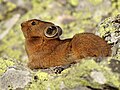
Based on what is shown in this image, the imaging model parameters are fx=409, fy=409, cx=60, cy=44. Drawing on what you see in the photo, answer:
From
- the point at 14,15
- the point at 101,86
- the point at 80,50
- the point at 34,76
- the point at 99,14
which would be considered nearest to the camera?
the point at 101,86

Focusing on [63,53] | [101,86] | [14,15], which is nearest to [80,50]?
[63,53]

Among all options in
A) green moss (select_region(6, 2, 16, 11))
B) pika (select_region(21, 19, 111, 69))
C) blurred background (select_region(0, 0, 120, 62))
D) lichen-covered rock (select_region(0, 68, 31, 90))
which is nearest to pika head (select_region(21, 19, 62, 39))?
pika (select_region(21, 19, 111, 69))

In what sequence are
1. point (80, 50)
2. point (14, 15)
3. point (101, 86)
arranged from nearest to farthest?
1. point (101, 86)
2. point (80, 50)
3. point (14, 15)

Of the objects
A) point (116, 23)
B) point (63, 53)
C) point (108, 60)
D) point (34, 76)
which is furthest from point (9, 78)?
point (116, 23)

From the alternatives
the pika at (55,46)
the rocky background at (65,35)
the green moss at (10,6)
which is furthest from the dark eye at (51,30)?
the green moss at (10,6)

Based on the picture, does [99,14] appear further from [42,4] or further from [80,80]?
[80,80]

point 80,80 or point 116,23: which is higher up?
point 116,23

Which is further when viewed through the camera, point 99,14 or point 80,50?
point 99,14

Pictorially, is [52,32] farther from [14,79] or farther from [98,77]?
[98,77]
